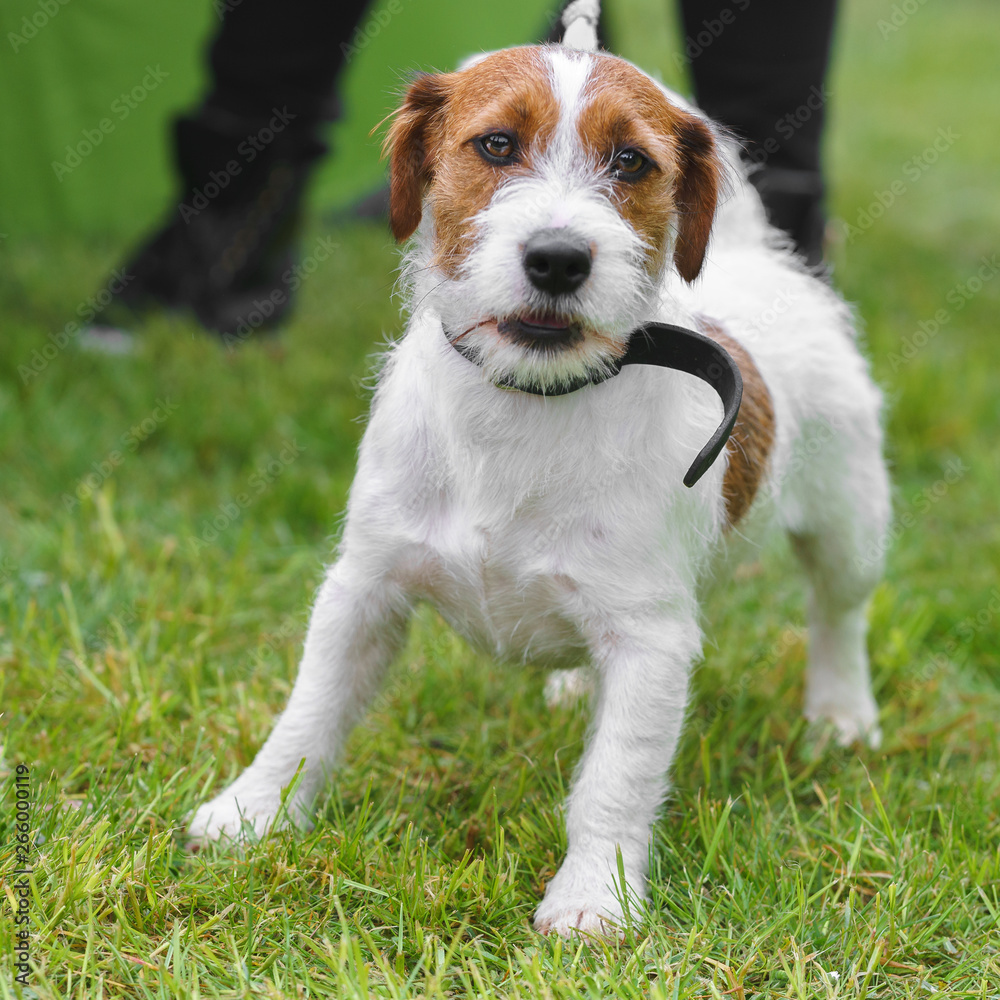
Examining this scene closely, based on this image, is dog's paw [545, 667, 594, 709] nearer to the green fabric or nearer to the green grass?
the green grass

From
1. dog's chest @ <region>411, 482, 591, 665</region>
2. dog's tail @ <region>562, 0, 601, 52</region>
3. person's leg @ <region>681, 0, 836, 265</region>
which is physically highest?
dog's tail @ <region>562, 0, 601, 52</region>

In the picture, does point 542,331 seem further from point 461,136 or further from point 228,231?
point 228,231

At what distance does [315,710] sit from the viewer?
288 cm

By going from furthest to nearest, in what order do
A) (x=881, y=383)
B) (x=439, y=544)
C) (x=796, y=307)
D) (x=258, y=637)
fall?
(x=881, y=383)
(x=258, y=637)
(x=796, y=307)
(x=439, y=544)

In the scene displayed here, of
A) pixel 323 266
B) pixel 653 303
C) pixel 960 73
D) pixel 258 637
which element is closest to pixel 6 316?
pixel 323 266

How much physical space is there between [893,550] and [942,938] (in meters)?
2.31

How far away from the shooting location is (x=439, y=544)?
8.80 ft

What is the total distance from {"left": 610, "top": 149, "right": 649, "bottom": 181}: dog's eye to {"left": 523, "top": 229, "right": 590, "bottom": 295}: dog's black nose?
0.30 meters

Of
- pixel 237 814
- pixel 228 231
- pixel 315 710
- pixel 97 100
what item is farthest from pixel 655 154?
pixel 97 100

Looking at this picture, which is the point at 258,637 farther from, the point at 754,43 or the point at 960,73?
the point at 960,73

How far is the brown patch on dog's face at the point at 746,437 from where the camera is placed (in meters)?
2.99

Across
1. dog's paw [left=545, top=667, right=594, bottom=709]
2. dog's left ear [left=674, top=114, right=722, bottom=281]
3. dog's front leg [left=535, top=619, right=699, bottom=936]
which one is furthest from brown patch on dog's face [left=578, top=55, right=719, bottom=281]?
dog's paw [left=545, top=667, right=594, bottom=709]

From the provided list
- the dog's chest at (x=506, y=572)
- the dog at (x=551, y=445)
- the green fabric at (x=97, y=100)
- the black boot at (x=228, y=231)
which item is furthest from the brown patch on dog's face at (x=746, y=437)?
the green fabric at (x=97, y=100)

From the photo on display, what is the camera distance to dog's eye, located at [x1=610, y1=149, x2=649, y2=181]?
2.49 meters
